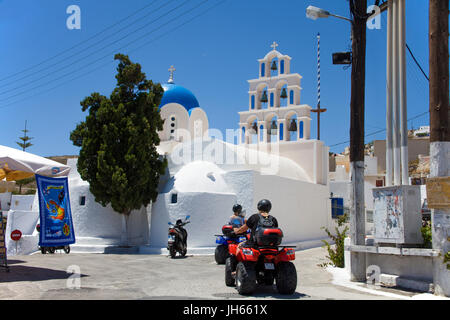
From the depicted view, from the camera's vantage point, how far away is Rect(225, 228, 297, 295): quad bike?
22.6 feet

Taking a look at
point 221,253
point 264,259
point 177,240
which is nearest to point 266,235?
point 264,259

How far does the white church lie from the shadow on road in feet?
22.1

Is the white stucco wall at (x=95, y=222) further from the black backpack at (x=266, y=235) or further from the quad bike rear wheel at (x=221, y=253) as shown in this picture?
the black backpack at (x=266, y=235)

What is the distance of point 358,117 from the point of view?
915cm

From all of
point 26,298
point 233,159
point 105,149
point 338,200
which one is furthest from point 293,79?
point 26,298

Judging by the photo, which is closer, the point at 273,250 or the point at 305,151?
the point at 273,250

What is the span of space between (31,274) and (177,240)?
6.20 metres

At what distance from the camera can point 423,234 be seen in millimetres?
8109

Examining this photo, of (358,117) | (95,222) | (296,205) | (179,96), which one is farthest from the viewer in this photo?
(179,96)

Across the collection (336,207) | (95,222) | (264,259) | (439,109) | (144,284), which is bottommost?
(144,284)

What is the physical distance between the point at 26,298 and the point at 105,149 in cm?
1130

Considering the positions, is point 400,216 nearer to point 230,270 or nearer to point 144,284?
point 230,270

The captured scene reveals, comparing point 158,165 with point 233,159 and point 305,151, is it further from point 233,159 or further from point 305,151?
point 305,151

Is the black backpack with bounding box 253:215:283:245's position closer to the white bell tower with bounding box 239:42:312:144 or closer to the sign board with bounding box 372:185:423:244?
the sign board with bounding box 372:185:423:244
